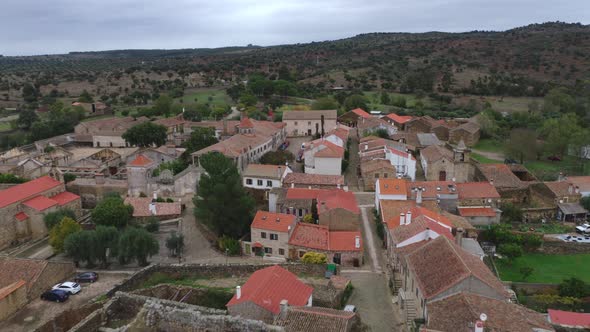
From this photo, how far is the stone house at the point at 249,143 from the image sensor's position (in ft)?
144

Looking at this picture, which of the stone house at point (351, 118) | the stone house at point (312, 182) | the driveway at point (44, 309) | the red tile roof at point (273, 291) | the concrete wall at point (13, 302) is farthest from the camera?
the stone house at point (351, 118)

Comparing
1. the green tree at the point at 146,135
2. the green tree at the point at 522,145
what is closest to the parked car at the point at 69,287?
the green tree at the point at 146,135

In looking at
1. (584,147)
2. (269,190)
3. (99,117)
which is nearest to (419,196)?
(269,190)

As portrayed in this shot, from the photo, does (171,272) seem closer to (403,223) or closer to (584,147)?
(403,223)

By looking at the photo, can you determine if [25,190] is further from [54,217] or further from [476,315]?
[476,315]

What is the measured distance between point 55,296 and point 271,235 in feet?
42.7

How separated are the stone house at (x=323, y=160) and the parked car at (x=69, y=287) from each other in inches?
1000

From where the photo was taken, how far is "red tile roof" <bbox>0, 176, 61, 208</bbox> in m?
34.0

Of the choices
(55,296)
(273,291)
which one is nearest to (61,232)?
(55,296)

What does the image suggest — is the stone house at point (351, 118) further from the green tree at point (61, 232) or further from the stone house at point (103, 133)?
the green tree at point (61, 232)

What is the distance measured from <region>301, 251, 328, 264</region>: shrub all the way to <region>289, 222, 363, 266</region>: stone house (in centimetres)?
37

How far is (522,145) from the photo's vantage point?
52.3 meters

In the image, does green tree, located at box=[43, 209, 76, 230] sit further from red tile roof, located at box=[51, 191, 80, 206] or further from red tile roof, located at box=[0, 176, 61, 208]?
red tile roof, located at box=[0, 176, 61, 208]

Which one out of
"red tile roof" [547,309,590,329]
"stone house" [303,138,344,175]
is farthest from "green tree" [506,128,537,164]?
"red tile roof" [547,309,590,329]
